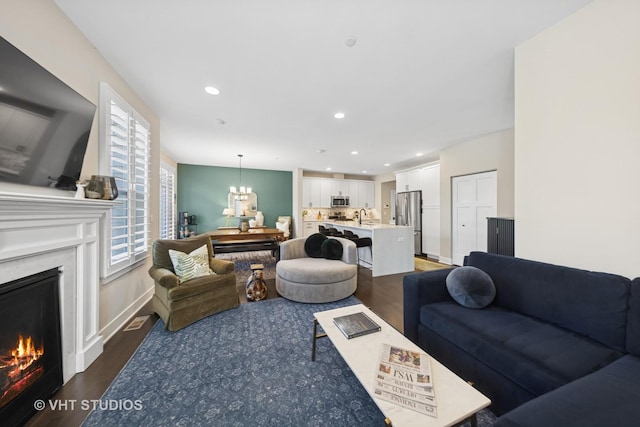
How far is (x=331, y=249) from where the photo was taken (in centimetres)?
328

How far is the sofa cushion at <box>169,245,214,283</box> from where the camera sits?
7.96ft

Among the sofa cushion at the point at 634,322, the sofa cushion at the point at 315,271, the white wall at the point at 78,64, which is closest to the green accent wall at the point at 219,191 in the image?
the white wall at the point at 78,64

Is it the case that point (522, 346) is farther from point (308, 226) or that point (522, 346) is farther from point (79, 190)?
point (308, 226)

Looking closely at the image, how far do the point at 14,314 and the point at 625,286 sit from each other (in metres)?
3.58

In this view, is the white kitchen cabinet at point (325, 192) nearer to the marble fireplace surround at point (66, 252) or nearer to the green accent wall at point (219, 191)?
the green accent wall at point (219, 191)

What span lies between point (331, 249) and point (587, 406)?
2.61 m

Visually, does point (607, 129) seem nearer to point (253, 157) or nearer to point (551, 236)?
point (551, 236)

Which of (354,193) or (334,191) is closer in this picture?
(334,191)

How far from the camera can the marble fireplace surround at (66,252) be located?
1.19 metres

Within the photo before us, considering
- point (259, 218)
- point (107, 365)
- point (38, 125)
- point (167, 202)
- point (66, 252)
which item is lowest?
point (107, 365)

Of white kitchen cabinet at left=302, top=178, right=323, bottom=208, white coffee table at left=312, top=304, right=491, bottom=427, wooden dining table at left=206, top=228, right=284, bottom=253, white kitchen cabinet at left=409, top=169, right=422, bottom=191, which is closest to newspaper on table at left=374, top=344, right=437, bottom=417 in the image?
white coffee table at left=312, top=304, right=491, bottom=427

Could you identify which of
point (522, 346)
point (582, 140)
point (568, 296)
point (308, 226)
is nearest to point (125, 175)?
point (522, 346)

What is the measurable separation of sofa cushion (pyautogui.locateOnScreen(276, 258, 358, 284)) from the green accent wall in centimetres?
456

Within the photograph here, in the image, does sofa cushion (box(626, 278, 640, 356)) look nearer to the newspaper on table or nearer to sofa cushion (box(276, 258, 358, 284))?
the newspaper on table
